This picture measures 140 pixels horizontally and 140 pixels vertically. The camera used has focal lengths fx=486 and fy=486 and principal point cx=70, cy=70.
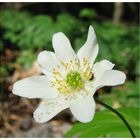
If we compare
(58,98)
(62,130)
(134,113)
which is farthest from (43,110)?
(62,130)

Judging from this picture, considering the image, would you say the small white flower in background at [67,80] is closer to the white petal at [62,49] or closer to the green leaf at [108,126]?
the white petal at [62,49]

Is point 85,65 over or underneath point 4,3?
over

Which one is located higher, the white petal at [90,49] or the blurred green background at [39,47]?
the white petal at [90,49]

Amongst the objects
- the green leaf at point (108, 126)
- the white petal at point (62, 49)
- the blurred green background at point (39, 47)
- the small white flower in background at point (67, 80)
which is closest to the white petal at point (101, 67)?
the small white flower in background at point (67, 80)

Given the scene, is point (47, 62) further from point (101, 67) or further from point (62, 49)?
point (101, 67)

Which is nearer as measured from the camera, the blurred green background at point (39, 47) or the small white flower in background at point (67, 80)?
the small white flower in background at point (67, 80)

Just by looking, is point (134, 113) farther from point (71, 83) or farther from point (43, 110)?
point (43, 110)
